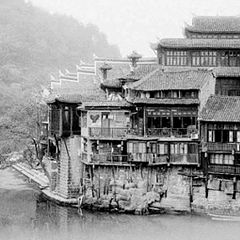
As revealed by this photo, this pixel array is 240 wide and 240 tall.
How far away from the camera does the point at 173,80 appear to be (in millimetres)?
49406

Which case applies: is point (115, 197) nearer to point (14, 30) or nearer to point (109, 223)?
point (109, 223)

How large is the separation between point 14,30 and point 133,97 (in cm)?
8584

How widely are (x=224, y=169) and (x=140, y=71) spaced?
12.6 meters

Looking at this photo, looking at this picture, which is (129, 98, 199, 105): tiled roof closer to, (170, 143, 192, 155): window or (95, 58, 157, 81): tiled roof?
(170, 143, 192, 155): window

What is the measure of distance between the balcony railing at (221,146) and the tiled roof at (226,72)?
6.87 m

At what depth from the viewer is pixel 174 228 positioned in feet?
141

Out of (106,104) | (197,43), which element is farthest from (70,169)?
Answer: (197,43)

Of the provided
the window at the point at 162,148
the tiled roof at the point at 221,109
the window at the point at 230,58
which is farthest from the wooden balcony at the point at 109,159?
the window at the point at 230,58

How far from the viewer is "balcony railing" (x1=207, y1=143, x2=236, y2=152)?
4628cm

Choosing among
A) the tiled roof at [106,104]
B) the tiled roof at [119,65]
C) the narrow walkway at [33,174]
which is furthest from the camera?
the tiled roof at [119,65]

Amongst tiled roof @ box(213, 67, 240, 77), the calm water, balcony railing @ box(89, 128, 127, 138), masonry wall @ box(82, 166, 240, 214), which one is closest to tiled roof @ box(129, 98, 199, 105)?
balcony railing @ box(89, 128, 127, 138)

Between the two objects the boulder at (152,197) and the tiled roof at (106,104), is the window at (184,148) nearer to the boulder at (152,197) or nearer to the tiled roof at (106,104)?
the boulder at (152,197)

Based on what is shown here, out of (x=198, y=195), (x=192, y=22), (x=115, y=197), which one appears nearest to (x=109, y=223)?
(x=115, y=197)

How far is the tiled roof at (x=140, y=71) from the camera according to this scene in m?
53.8
